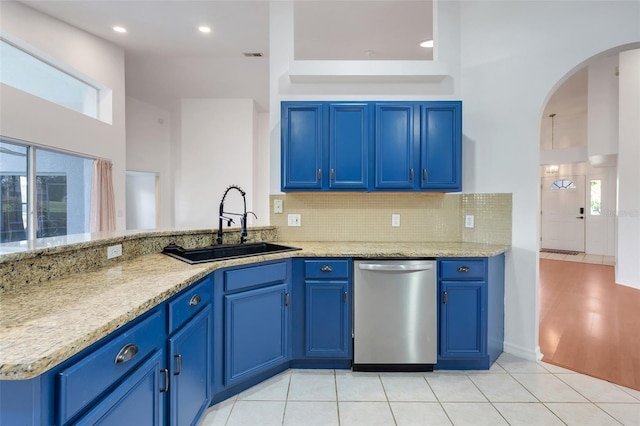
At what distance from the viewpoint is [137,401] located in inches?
43.7

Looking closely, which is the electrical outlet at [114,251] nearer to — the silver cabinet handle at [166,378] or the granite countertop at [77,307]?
the granite countertop at [77,307]

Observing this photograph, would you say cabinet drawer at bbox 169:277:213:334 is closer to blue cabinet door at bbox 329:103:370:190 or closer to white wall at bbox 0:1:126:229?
blue cabinet door at bbox 329:103:370:190

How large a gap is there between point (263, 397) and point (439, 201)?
2215 mm

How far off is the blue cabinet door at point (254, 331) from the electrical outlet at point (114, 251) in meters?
0.67

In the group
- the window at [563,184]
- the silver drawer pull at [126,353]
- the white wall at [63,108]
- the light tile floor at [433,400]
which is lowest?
the light tile floor at [433,400]

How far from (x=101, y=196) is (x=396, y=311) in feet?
14.7

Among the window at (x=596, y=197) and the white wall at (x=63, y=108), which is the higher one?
the white wall at (x=63, y=108)

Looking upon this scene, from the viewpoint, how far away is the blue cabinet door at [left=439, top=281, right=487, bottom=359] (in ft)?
7.52

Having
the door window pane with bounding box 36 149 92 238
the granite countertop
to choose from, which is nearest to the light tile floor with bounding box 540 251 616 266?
the granite countertop

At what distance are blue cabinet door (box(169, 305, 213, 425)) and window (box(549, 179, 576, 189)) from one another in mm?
9282

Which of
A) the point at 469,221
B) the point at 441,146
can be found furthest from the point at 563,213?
the point at 441,146

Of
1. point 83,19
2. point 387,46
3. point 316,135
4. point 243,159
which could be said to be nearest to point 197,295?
point 316,135

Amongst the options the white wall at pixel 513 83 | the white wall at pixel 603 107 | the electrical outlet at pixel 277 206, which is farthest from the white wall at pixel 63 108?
the white wall at pixel 603 107

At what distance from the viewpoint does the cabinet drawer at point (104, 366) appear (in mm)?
806
